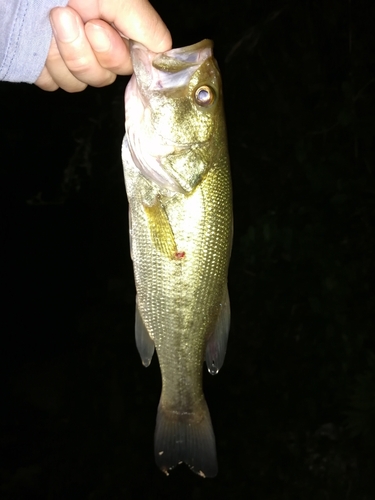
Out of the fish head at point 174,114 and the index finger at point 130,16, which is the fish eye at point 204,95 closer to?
the fish head at point 174,114

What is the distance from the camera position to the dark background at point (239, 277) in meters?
4.27

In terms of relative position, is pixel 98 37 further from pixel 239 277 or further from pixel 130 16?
pixel 239 277

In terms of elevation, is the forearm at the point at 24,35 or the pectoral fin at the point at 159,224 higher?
the forearm at the point at 24,35

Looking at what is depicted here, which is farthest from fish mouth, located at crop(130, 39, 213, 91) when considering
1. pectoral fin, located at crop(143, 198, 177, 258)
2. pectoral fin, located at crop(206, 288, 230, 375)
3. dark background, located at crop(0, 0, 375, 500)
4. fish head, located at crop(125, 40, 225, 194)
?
dark background, located at crop(0, 0, 375, 500)

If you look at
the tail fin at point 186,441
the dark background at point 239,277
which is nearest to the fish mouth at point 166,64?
the tail fin at point 186,441

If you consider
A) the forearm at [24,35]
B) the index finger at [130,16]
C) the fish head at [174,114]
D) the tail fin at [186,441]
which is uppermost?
the index finger at [130,16]

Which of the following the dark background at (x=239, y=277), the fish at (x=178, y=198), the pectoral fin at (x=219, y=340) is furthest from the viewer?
the dark background at (x=239, y=277)

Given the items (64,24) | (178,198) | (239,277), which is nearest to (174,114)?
(178,198)

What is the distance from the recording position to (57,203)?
4535 millimetres

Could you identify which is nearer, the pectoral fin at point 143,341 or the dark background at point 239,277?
the pectoral fin at point 143,341

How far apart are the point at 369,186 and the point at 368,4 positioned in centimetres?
183

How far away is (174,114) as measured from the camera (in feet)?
4.88

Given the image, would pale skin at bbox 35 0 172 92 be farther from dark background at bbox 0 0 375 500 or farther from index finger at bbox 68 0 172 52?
dark background at bbox 0 0 375 500

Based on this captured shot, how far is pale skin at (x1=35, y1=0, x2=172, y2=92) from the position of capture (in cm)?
130
